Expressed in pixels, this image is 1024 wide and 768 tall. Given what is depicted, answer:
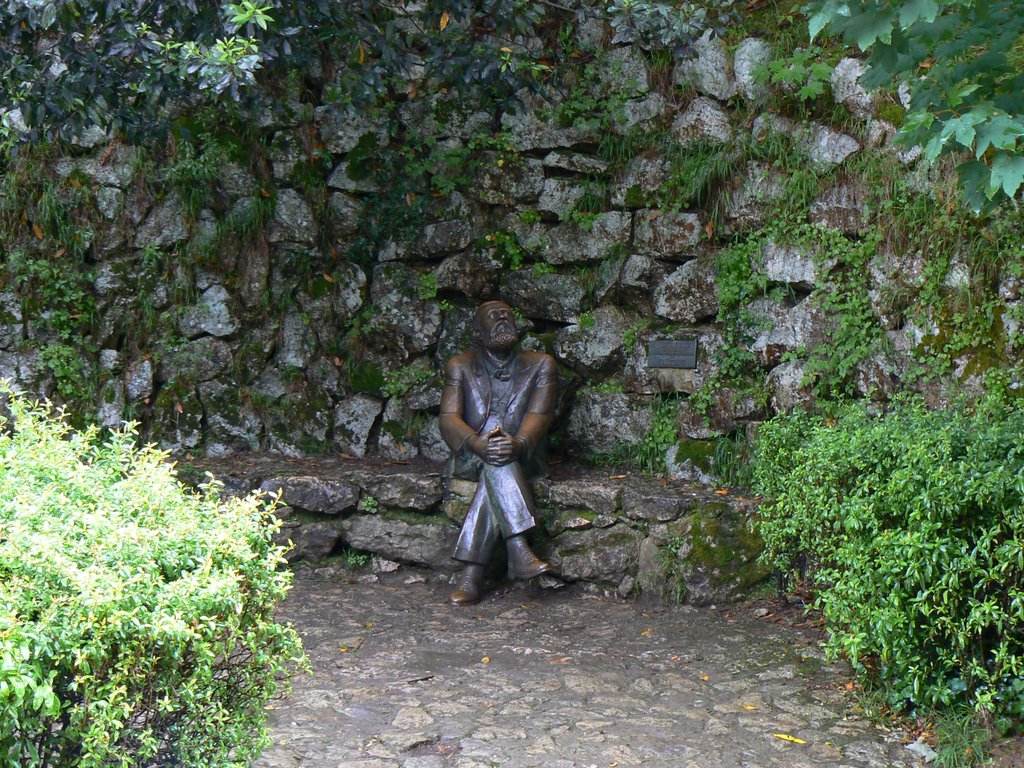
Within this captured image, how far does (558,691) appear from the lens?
5.11m

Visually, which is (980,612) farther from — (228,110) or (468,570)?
(228,110)

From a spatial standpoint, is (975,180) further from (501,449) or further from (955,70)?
(501,449)

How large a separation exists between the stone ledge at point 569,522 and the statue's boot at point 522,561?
0.30 m

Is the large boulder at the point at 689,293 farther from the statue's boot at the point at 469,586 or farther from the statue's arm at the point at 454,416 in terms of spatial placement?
the statue's boot at the point at 469,586

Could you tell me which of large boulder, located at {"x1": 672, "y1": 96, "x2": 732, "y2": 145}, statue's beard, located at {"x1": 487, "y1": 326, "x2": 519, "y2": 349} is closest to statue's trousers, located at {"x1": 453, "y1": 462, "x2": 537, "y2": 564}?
statue's beard, located at {"x1": 487, "y1": 326, "x2": 519, "y2": 349}

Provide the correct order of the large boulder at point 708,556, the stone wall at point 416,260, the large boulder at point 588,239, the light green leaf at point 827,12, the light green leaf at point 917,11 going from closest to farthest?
the light green leaf at point 917,11, the light green leaf at point 827,12, the large boulder at point 708,556, the stone wall at point 416,260, the large boulder at point 588,239

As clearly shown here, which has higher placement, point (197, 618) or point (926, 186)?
point (926, 186)

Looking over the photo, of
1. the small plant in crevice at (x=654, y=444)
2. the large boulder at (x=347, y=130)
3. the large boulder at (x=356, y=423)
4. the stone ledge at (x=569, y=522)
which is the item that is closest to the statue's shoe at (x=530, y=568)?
the stone ledge at (x=569, y=522)

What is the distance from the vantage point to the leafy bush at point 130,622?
248 centimetres

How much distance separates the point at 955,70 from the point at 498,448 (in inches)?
147

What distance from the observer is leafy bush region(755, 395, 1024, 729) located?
411 cm

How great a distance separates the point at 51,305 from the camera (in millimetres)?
8195

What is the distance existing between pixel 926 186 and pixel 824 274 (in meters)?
0.84

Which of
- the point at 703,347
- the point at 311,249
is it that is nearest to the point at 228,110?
the point at 311,249
